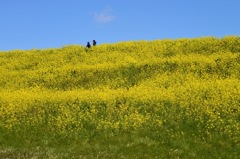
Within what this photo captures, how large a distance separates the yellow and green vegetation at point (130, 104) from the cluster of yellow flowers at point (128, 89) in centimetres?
8

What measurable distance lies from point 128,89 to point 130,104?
5.07 metres

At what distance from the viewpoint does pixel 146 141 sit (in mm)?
19797

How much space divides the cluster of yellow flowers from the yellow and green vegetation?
79mm

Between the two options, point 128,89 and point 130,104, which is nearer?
point 130,104

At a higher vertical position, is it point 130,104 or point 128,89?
point 128,89

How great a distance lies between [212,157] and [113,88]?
15405 mm

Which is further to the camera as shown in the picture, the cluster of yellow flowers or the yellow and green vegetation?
the cluster of yellow flowers

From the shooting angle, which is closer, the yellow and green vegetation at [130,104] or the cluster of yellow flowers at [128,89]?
the yellow and green vegetation at [130,104]

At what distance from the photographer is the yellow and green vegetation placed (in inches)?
758

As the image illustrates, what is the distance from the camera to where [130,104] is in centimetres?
2608

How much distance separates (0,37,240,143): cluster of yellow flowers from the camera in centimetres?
2273

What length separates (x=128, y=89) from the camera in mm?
31062

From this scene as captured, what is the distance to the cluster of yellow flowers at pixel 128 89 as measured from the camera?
22.7 metres

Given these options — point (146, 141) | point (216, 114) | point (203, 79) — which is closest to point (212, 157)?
point (146, 141)
